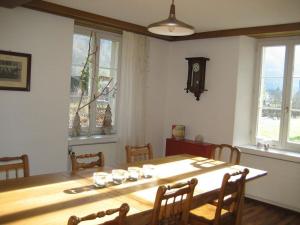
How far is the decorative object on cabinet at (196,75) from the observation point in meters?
4.58

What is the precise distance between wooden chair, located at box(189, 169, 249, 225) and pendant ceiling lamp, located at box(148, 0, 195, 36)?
1.12 m

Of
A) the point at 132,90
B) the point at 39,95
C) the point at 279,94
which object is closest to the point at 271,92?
the point at 279,94

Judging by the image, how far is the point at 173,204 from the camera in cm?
183

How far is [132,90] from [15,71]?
167cm

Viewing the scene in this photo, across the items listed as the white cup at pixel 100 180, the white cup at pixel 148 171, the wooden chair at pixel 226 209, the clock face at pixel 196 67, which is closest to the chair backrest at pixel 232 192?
the wooden chair at pixel 226 209

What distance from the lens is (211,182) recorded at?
8.04ft

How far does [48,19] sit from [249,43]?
8.87 feet

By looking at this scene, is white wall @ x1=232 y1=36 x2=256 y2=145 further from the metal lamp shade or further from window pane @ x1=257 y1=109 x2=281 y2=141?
the metal lamp shade

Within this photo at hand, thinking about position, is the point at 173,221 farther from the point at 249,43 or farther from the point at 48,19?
the point at 249,43

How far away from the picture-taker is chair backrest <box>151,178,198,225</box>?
169 cm

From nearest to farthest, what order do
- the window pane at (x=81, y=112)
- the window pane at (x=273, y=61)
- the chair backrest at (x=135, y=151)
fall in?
the chair backrest at (x=135, y=151) → the window pane at (x=81, y=112) → the window pane at (x=273, y=61)

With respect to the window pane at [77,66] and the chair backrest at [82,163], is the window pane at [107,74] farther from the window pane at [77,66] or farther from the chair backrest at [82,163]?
the chair backrest at [82,163]

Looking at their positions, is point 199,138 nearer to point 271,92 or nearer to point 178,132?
point 178,132

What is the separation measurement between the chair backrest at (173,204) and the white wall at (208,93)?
2.62m
